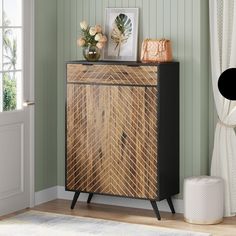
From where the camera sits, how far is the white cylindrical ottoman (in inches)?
197

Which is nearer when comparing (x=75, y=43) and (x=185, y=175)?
(x=185, y=175)

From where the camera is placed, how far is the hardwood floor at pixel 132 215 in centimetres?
494

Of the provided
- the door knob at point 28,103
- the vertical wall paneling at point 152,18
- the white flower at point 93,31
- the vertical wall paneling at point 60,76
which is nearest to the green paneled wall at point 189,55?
the vertical wall paneling at point 152,18

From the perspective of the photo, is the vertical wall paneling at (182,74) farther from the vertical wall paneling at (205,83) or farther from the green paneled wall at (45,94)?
the green paneled wall at (45,94)

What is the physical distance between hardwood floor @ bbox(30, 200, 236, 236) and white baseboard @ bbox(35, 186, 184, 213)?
2.5 inches

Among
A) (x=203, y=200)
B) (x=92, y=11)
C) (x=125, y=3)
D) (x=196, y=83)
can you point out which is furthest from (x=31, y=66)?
(x=203, y=200)

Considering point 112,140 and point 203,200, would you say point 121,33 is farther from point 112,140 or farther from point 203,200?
point 203,200

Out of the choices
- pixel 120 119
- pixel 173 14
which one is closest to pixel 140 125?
pixel 120 119

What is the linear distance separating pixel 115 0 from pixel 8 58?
1057 mm

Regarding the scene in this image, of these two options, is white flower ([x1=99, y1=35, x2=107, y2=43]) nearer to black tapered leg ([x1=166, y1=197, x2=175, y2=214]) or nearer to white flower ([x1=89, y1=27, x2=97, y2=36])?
white flower ([x1=89, y1=27, x2=97, y2=36])

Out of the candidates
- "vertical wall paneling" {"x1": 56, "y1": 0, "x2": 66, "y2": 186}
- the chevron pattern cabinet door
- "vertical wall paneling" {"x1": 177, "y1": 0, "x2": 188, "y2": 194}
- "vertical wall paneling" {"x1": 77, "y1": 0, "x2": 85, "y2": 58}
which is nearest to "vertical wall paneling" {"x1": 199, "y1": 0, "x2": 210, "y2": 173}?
"vertical wall paneling" {"x1": 177, "y1": 0, "x2": 188, "y2": 194}

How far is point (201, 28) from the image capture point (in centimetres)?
521

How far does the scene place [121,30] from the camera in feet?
17.9

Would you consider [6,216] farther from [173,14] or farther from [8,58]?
[173,14]
